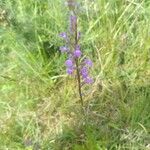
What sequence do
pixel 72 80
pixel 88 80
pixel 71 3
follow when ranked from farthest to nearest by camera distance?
1. pixel 72 80
2. pixel 88 80
3. pixel 71 3

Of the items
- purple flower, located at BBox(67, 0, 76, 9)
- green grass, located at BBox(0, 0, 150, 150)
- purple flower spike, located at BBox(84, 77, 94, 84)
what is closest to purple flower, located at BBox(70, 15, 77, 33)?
purple flower, located at BBox(67, 0, 76, 9)

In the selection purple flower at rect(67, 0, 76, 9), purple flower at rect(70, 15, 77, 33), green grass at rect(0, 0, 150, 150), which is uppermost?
purple flower at rect(67, 0, 76, 9)

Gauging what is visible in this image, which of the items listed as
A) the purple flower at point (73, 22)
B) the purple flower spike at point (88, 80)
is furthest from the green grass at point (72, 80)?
the purple flower at point (73, 22)

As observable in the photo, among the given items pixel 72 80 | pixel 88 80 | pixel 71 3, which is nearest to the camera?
pixel 71 3

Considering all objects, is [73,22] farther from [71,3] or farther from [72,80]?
[72,80]

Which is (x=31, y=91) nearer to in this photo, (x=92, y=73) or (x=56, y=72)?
(x=56, y=72)

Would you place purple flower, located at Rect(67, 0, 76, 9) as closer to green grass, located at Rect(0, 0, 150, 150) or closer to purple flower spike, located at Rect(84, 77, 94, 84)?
purple flower spike, located at Rect(84, 77, 94, 84)

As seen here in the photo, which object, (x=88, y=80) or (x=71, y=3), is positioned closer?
(x=71, y=3)

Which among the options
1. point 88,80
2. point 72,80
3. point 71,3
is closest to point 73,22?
point 71,3

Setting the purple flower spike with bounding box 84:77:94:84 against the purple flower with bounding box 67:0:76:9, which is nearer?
the purple flower with bounding box 67:0:76:9
